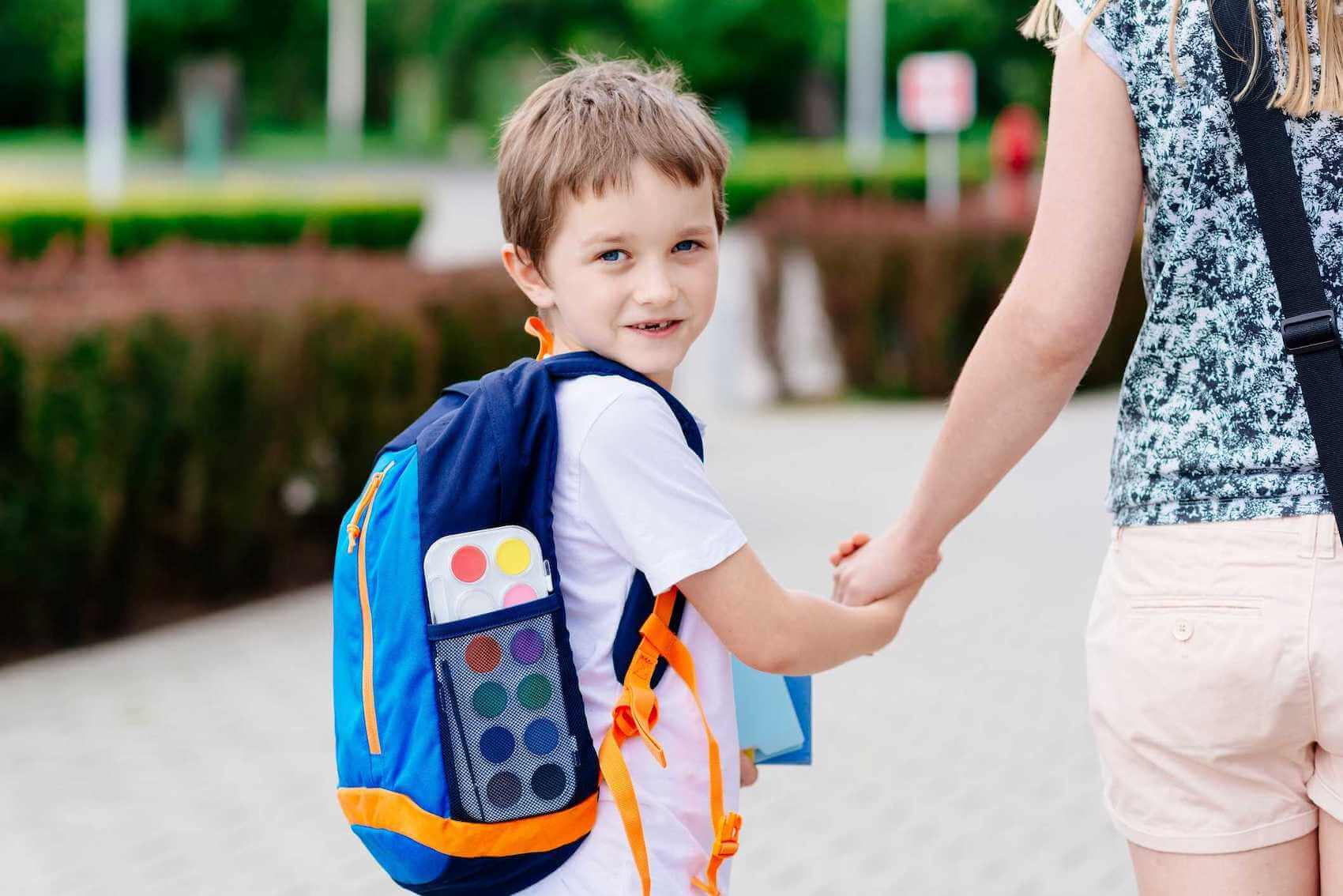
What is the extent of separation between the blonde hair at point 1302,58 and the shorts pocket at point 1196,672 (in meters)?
0.50

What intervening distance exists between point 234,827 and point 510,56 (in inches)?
2130

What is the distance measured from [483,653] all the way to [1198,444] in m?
0.77

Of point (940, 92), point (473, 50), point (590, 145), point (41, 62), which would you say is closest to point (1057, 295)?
point (590, 145)

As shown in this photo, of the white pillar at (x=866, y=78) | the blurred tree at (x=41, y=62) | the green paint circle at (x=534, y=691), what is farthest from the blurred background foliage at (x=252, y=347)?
the blurred tree at (x=41, y=62)

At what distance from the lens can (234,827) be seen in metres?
4.51

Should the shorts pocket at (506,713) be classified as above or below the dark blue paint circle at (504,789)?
above

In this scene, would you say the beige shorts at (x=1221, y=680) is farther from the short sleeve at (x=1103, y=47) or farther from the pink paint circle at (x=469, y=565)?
the pink paint circle at (x=469, y=565)

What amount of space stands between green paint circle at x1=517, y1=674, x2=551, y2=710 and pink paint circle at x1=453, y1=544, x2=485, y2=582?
0.12 metres

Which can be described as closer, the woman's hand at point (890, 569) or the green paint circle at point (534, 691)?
the green paint circle at point (534, 691)

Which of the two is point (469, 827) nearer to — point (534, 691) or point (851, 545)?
point (534, 691)

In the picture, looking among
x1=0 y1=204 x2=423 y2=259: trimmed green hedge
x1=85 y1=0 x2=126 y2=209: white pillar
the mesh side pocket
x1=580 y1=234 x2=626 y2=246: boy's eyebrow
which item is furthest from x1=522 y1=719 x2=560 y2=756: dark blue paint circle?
x1=85 y1=0 x2=126 y2=209: white pillar

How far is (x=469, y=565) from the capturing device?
1.82 metres

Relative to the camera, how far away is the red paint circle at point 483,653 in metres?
1.82

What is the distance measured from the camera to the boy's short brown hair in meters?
1.90
